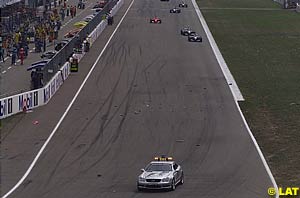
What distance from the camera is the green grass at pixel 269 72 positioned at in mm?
39594

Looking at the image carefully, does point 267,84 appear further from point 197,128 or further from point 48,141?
point 48,141

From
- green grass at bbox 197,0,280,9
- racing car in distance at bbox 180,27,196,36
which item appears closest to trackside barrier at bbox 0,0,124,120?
racing car in distance at bbox 180,27,196,36

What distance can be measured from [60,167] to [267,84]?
2641 centimetres

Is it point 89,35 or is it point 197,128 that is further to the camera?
point 89,35

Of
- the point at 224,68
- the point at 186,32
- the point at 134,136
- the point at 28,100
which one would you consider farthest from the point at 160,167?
the point at 186,32

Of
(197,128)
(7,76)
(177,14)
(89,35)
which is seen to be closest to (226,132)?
(197,128)

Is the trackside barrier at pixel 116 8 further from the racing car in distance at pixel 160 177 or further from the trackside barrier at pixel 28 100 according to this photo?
the racing car in distance at pixel 160 177

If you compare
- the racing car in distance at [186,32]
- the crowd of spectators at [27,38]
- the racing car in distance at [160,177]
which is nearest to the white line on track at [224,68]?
the racing car in distance at [186,32]

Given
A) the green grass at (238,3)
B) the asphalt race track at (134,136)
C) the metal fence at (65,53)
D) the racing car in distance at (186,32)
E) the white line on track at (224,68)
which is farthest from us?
the green grass at (238,3)

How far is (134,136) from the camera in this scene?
41812mm

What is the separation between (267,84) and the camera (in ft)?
193

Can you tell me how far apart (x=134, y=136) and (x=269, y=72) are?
24.8 meters

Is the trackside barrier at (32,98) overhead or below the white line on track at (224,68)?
overhead

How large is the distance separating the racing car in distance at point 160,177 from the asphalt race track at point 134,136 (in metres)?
0.29
